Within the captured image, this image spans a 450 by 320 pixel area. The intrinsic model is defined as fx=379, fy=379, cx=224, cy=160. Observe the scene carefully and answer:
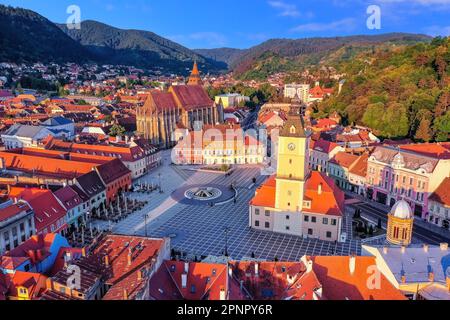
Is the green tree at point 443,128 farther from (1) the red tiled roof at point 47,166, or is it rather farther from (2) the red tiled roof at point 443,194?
(1) the red tiled roof at point 47,166

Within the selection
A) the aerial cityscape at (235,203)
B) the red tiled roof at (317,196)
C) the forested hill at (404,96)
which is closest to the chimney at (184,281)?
the aerial cityscape at (235,203)

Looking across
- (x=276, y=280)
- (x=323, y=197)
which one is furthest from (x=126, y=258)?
(x=323, y=197)

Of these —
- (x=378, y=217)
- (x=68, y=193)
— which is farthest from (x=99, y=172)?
(x=378, y=217)

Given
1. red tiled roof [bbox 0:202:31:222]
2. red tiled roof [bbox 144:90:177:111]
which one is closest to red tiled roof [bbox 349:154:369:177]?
red tiled roof [bbox 0:202:31:222]

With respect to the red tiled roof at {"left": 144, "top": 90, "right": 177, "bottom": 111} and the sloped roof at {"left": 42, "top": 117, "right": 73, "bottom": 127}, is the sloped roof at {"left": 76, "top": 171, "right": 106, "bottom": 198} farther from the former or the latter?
the sloped roof at {"left": 42, "top": 117, "right": 73, "bottom": 127}

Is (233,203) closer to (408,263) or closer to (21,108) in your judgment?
(408,263)

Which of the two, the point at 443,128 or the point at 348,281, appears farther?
the point at 443,128

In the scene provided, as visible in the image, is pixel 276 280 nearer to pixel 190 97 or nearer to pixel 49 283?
pixel 49 283
